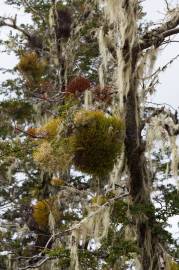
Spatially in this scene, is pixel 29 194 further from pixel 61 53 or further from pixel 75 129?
pixel 75 129

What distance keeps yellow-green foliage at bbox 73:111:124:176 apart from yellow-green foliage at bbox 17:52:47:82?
12.7 feet

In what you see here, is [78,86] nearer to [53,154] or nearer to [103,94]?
[103,94]

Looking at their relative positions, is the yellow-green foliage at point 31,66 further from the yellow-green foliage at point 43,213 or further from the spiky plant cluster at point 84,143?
the spiky plant cluster at point 84,143

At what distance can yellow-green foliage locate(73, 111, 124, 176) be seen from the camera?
12.5ft

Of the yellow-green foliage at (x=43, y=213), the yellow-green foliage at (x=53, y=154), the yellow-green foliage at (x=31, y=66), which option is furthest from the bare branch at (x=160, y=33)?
the yellow-green foliage at (x=31, y=66)

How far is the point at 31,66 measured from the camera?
766 cm

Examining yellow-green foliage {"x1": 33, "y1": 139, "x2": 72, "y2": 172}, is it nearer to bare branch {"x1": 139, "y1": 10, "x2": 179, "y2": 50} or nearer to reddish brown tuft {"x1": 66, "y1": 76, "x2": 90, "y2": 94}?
reddish brown tuft {"x1": 66, "y1": 76, "x2": 90, "y2": 94}

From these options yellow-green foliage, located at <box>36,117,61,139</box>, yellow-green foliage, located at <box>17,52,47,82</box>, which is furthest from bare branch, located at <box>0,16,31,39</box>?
yellow-green foliage, located at <box>36,117,61,139</box>

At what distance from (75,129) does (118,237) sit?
4.81 ft

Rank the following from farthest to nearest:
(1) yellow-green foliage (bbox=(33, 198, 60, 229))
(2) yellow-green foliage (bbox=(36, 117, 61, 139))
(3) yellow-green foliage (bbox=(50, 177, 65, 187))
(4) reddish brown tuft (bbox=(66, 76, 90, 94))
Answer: (1) yellow-green foliage (bbox=(33, 198, 60, 229)), (3) yellow-green foliage (bbox=(50, 177, 65, 187)), (4) reddish brown tuft (bbox=(66, 76, 90, 94)), (2) yellow-green foliage (bbox=(36, 117, 61, 139))

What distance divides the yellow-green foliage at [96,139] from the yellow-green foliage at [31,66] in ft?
12.7

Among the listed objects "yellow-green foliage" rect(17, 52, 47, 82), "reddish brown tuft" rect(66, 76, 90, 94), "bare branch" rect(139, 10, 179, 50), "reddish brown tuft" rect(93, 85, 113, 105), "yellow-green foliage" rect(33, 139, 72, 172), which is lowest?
"yellow-green foliage" rect(33, 139, 72, 172)

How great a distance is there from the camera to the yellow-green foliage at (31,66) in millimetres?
7656

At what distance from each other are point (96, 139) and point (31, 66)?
4054 millimetres
